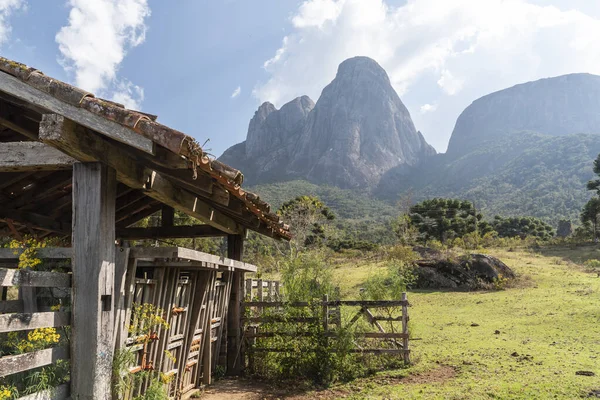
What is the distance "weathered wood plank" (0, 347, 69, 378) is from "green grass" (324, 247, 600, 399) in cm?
463

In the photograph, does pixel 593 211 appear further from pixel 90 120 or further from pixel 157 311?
pixel 90 120

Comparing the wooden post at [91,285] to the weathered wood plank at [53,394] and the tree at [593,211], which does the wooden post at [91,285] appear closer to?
the weathered wood plank at [53,394]

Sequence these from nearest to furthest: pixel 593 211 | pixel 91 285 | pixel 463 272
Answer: pixel 91 285
pixel 463 272
pixel 593 211

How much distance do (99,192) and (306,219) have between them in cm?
2804

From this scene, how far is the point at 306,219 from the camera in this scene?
31.4 meters

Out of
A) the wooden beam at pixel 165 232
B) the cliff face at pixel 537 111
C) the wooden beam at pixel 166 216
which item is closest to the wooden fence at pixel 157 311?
the wooden beam at pixel 165 232

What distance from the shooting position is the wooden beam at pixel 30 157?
351cm

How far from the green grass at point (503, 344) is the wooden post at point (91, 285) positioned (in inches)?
173

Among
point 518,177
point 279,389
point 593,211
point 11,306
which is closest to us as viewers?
point 11,306

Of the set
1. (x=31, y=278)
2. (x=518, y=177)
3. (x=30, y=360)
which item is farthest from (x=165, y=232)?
(x=518, y=177)

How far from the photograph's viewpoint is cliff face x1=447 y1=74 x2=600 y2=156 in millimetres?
154625

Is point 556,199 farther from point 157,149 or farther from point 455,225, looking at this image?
point 157,149

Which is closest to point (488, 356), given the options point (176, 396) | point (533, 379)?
point (533, 379)

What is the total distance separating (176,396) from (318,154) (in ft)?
423
